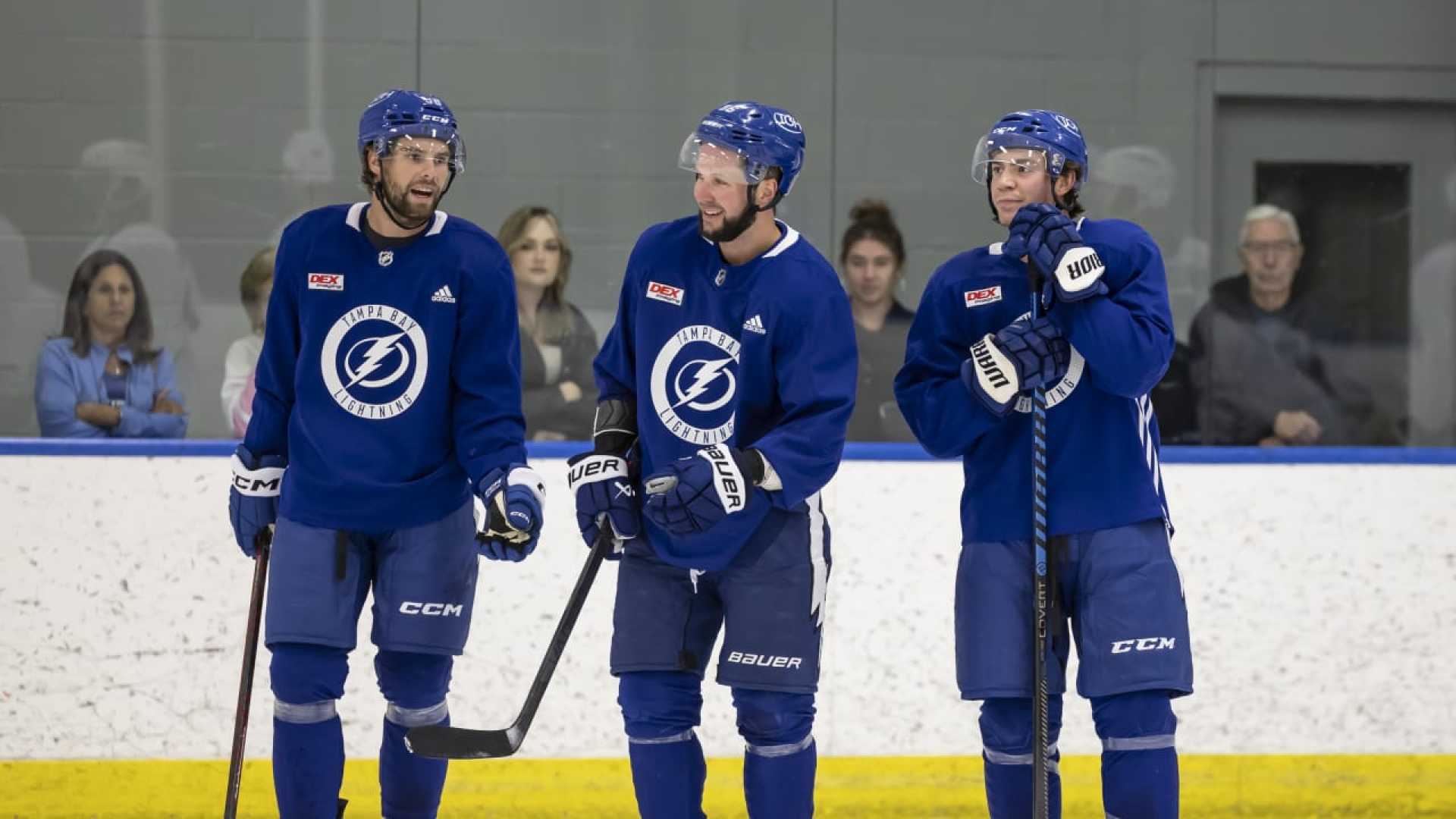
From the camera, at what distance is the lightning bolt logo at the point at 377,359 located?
269cm

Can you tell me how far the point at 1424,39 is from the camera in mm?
4137

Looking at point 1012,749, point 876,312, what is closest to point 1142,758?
point 1012,749

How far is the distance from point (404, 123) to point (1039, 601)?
1124 mm

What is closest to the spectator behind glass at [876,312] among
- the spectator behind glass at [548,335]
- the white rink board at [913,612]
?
the white rink board at [913,612]

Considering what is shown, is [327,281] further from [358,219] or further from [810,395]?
[810,395]

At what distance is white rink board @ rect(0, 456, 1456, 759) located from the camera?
3.44 metres

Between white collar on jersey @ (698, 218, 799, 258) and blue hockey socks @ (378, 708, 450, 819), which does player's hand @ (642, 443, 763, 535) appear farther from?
blue hockey socks @ (378, 708, 450, 819)

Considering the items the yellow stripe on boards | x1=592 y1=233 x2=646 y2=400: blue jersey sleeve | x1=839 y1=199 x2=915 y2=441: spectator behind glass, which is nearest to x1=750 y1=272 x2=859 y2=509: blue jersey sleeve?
x1=592 y1=233 x2=646 y2=400: blue jersey sleeve

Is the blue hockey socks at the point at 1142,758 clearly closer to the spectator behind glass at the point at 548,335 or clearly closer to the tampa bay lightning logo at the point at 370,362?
the tampa bay lightning logo at the point at 370,362

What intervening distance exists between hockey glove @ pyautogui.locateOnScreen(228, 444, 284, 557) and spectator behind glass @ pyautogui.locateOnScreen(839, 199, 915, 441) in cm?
138

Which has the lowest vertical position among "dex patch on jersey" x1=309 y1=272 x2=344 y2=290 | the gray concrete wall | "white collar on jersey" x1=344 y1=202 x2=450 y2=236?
"dex patch on jersey" x1=309 y1=272 x2=344 y2=290

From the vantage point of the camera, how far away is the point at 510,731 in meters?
2.59

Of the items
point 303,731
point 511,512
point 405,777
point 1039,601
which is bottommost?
point 405,777

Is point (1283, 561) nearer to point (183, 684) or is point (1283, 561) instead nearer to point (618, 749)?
point (618, 749)
